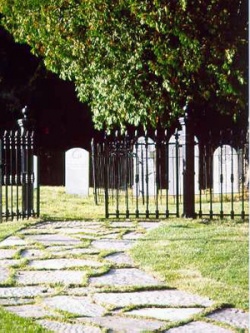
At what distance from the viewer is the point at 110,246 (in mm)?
8289

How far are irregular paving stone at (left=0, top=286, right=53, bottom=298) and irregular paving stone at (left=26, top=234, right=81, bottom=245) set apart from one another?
2655mm

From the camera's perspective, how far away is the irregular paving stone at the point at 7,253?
24.9ft

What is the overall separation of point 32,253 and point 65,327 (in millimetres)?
3228

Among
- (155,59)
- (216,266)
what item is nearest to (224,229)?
(216,266)

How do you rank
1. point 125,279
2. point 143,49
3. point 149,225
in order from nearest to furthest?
point 125,279 → point 149,225 → point 143,49

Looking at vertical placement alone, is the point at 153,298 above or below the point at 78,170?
below

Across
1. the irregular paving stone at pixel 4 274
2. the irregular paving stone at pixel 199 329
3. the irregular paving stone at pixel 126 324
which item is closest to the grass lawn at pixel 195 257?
the irregular paving stone at pixel 126 324

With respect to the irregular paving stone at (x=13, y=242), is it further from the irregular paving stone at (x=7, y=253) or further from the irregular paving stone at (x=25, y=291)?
the irregular paving stone at (x=25, y=291)

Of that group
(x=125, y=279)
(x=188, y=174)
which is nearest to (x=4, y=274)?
(x=125, y=279)

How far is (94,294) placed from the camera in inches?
224

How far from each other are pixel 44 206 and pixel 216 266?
8.74m

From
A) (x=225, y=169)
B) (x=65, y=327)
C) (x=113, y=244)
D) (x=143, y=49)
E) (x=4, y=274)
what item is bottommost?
(x=65, y=327)

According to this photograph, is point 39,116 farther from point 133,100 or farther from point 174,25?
point 174,25

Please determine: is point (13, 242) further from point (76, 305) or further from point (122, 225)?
point (76, 305)
